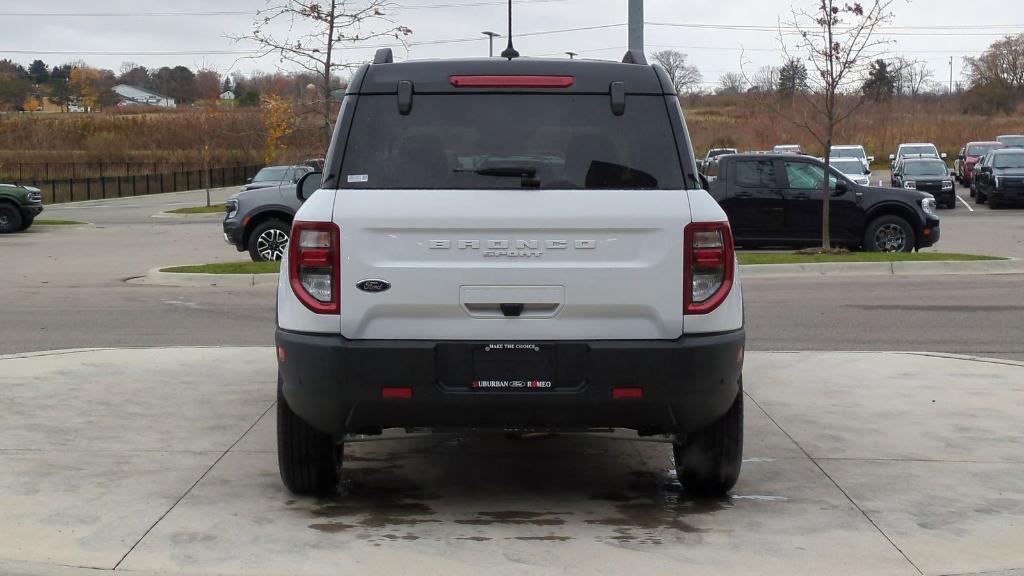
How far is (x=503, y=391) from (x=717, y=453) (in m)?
1.24

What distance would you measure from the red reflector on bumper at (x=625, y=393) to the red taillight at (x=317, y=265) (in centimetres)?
118

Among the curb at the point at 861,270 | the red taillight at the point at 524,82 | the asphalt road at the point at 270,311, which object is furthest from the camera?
the curb at the point at 861,270

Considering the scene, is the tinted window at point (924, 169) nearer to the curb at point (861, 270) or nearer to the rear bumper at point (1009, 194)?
the rear bumper at point (1009, 194)

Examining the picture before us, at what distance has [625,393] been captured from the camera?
5293 mm

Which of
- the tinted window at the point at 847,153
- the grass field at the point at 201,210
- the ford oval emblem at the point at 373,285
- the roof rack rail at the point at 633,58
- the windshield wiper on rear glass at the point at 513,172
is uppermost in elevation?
the roof rack rail at the point at 633,58

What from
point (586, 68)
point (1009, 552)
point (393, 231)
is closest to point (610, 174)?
point (586, 68)

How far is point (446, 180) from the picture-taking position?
214 inches

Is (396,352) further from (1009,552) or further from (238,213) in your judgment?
(238,213)

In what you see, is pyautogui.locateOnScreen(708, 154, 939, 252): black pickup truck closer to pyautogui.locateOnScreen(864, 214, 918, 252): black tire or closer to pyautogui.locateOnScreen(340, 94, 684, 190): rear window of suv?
pyautogui.locateOnScreen(864, 214, 918, 252): black tire

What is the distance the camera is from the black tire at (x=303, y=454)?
589cm

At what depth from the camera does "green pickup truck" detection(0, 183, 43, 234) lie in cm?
3098

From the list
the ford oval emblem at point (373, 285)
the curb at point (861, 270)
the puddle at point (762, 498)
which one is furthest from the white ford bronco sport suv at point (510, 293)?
the curb at point (861, 270)

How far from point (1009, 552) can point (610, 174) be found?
2.28 meters

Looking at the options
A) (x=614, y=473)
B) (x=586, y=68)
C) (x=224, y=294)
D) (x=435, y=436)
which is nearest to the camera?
(x=586, y=68)
